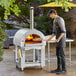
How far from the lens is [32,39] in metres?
8.29

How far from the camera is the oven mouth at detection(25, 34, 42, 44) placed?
8.32 meters

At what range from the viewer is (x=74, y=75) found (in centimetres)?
794

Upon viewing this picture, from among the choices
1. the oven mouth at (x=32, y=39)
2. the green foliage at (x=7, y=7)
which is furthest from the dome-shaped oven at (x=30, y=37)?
the green foliage at (x=7, y=7)

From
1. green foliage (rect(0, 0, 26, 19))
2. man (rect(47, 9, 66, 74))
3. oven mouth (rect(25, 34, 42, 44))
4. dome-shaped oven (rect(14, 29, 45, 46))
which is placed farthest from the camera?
oven mouth (rect(25, 34, 42, 44))

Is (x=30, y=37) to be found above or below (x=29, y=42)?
above

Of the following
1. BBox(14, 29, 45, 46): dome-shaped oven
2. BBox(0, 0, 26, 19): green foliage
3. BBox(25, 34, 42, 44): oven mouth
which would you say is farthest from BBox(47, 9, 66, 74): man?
BBox(0, 0, 26, 19): green foliage

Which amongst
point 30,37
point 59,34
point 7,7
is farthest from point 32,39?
point 7,7

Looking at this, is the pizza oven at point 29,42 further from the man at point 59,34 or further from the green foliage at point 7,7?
the green foliage at point 7,7

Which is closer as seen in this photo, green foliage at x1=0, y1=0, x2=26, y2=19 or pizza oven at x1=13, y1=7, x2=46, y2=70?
green foliage at x1=0, y1=0, x2=26, y2=19

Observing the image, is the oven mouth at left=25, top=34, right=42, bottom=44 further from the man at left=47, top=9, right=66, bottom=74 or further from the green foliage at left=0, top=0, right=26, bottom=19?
the green foliage at left=0, top=0, right=26, bottom=19

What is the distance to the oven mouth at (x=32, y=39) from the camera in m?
8.32

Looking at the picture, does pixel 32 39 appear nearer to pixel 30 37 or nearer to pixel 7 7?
pixel 30 37

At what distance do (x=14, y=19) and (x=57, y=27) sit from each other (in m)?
12.2

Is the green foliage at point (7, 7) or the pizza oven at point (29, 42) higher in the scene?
the green foliage at point (7, 7)
